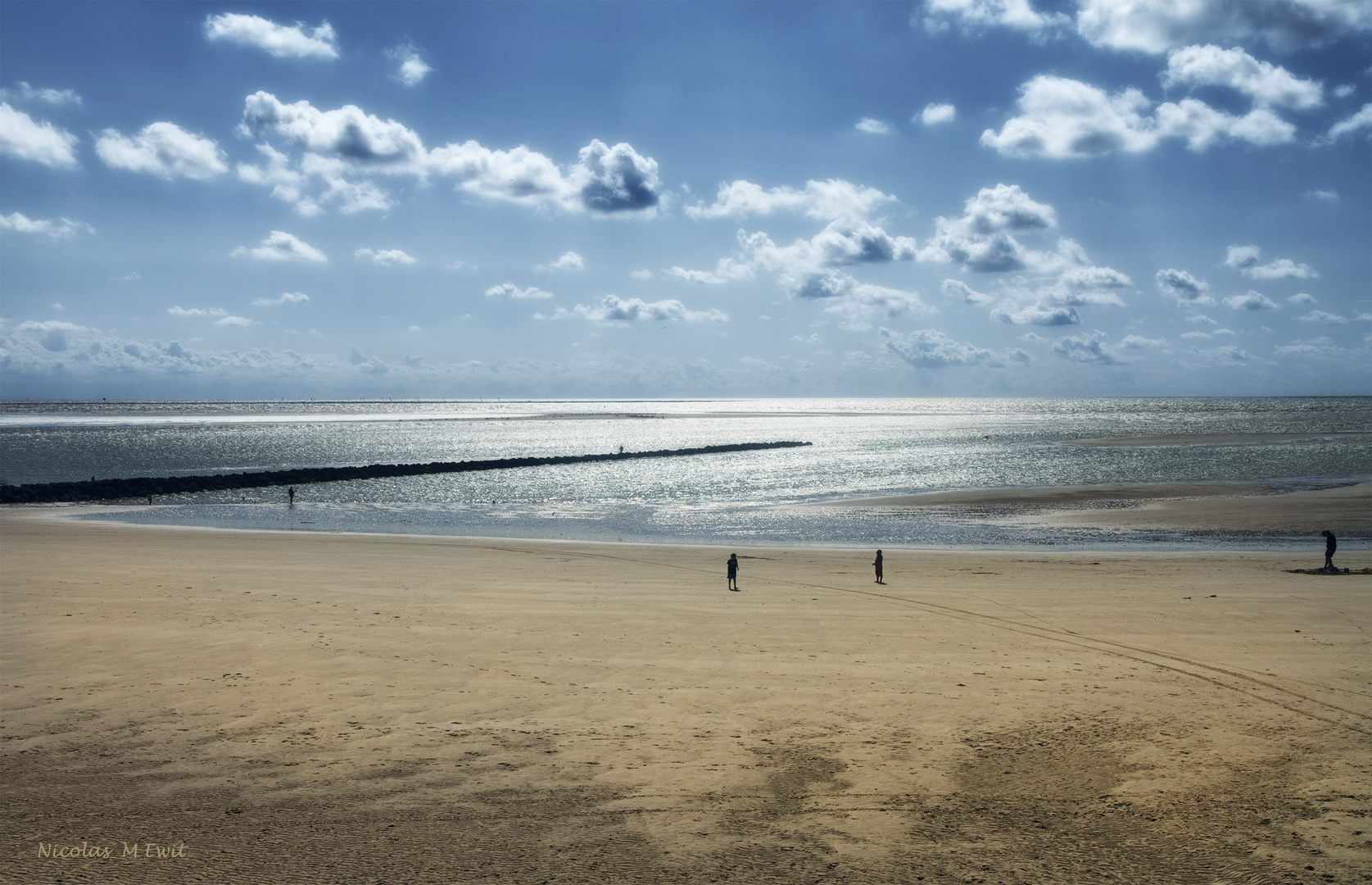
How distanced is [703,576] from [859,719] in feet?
46.5

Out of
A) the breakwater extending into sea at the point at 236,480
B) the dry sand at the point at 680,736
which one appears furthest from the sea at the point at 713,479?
the dry sand at the point at 680,736

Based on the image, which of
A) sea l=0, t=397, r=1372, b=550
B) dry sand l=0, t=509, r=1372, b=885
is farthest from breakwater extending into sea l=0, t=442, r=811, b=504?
dry sand l=0, t=509, r=1372, b=885

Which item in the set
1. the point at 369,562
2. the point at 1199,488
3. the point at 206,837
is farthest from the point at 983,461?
the point at 206,837

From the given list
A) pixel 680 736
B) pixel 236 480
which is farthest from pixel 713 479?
pixel 680 736

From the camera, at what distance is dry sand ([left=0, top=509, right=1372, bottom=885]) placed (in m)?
9.01

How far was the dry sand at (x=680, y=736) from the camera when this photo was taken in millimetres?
9008

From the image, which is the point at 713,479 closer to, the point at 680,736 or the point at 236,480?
the point at 236,480

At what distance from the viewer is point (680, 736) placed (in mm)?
12172

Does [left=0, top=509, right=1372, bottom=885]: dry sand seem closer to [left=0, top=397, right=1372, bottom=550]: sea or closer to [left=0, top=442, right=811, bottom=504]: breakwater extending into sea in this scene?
[left=0, top=397, right=1372, bottom=550]: sea

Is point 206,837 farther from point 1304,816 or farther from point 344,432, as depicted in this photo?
point 344,432

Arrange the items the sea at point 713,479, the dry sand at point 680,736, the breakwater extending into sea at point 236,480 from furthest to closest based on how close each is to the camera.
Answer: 1. the breakwater extending into sea at point 236,480
2. the sea at point 713,479
3. the dry sand at point 680,736

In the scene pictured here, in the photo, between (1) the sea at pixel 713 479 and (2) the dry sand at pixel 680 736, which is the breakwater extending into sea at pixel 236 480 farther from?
(2) the dry sand at pixel 680 736

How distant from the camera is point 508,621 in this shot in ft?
62.8

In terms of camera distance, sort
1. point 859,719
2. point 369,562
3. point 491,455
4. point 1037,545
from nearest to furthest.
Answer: point 859,719 < point 369,562 < point 1037,545 < point 491,455
